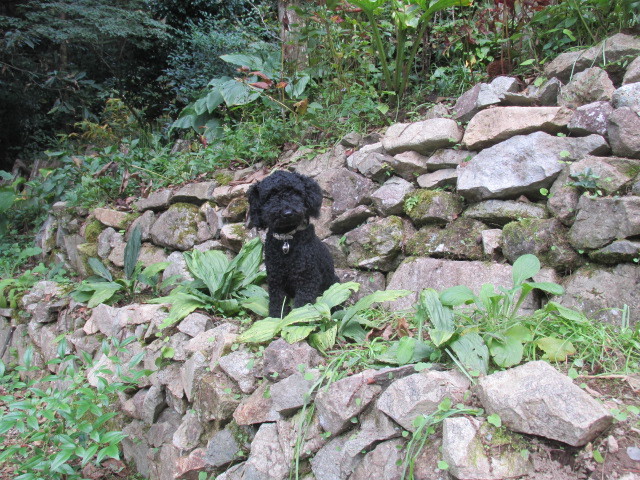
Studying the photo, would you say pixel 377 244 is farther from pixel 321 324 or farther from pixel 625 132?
pixel 625 132

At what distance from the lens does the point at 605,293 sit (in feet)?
8.80

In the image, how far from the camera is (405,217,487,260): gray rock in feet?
10.9

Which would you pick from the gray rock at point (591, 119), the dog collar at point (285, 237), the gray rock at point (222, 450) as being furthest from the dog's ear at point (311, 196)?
the gray rock at point (591, 119)

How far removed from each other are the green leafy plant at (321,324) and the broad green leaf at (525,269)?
A: 0.71m

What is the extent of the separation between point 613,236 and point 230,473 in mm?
2581

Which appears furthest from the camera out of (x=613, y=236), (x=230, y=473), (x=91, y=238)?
(x=91, y=238)

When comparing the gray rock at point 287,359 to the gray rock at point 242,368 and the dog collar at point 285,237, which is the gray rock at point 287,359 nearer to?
the gray rock at point 242,368

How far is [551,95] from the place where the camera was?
361 cm

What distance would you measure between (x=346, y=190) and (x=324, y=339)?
1837mm

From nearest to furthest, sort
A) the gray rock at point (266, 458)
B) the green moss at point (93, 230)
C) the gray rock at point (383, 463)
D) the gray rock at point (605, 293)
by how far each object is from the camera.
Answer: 1. the gray rock at point (383, 463)
2. the gray rock at point (266, 458)
3. the gray rock at point (605, 293)
4. the green moss at point (93, 230)

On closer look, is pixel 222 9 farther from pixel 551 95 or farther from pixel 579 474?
pixel 579 474

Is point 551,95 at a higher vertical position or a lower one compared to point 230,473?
higher

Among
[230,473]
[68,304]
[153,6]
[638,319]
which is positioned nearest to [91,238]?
[68,304]

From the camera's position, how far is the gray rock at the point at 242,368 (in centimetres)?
264
